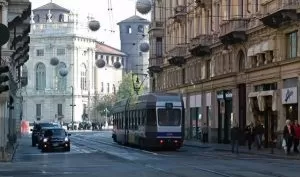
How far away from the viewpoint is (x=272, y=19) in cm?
5031

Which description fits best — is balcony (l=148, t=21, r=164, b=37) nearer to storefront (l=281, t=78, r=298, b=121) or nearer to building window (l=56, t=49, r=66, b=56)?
storefront (l=281, t=78, r=298, b=121)

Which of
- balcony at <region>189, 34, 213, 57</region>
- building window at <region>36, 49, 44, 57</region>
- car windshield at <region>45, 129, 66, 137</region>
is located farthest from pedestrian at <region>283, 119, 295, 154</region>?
building window at <region>36, 49, 44, 57</region>

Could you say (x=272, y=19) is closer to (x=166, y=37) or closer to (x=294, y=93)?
(x=294, y=93)

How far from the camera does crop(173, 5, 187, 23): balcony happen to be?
79262 millimetres

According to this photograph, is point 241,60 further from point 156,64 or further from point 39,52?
point 39,52

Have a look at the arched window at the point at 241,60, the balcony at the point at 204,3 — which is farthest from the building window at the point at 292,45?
the balcony at the point at 204,3

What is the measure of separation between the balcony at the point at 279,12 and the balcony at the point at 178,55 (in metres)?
25.4

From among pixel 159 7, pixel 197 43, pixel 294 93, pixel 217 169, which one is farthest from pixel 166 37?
pixel 217 169

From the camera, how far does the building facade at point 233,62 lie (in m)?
50.4

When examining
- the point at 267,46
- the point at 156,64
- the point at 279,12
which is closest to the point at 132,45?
the point at 156,64

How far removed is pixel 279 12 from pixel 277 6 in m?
2.24

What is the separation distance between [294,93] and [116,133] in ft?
76.9

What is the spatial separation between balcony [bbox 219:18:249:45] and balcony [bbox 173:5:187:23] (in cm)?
1932

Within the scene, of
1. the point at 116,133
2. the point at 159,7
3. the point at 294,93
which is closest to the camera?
the point at 294,93
